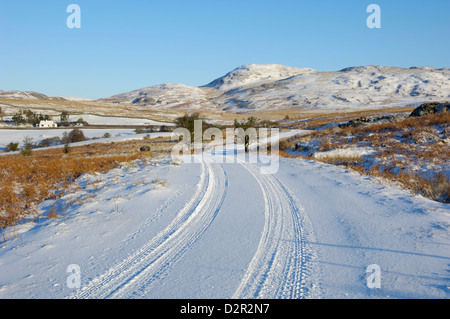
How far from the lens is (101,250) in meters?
5.38

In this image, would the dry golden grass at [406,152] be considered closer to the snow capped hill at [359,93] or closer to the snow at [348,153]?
the snow at [348,153]

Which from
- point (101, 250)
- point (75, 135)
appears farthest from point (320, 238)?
point (75, 135)

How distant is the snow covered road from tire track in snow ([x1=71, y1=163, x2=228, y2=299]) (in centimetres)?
2

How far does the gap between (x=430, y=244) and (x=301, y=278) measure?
326cm

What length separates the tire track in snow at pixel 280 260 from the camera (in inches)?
158

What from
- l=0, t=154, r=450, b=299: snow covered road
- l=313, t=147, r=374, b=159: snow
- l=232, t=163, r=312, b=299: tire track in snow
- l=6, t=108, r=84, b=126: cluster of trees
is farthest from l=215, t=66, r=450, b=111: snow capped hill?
l=232, t=163, r=312, b=299: tire track in snow

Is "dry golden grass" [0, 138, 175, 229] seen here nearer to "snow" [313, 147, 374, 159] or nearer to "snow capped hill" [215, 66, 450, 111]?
"snow" [313, 147, 374, 159]

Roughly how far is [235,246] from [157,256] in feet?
5.48

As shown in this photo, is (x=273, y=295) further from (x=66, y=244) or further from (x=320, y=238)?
(x=66, y=244)

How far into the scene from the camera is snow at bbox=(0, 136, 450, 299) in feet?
13.4

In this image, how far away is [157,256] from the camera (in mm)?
5059

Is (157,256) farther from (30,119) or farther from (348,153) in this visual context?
(30,119)

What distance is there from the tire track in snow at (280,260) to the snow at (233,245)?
0.07ft

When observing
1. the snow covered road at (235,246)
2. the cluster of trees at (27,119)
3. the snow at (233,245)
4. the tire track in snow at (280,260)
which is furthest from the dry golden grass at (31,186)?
the cluster of trees at (27,119)
